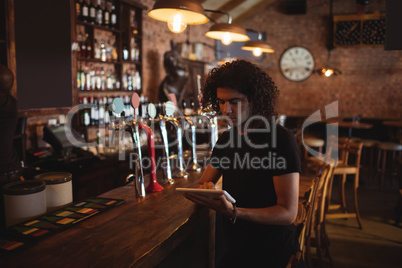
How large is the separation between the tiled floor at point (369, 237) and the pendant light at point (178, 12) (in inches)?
101

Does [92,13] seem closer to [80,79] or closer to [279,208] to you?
[80,79]

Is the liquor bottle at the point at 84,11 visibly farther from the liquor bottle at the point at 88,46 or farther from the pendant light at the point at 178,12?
the pendant light at the point at 178,12

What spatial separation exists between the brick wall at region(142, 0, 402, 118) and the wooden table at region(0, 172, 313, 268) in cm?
627

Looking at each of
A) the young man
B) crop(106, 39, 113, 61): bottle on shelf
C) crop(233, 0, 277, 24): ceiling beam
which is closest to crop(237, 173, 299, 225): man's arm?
the young man

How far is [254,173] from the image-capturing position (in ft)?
5.05

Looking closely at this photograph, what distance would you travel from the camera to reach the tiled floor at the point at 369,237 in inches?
130

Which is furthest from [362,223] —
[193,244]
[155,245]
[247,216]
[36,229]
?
[36,229]

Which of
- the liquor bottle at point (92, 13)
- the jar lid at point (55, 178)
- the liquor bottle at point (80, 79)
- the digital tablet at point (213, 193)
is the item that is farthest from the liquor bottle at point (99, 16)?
the digital tablet at point (213, 193)

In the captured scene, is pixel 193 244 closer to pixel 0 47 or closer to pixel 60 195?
pixel 60 195

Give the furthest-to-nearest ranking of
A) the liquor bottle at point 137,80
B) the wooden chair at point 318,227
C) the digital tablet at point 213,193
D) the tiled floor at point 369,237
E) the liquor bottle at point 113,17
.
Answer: the liquor bottle at point 137,80, the liquor bottle at point 113,17, the tiled floor at point 369,237, the wooden chair at point 318,227, the digital tablet at point 213,193

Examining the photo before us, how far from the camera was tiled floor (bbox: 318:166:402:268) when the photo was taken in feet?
10.8

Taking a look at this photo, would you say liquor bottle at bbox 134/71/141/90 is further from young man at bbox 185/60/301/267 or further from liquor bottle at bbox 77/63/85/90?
young man at bbox 185/60/301/267

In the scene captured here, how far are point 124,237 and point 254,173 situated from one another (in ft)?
2.04

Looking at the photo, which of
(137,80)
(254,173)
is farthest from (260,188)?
(137,80)
